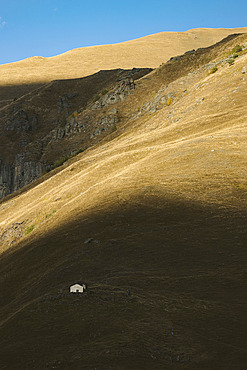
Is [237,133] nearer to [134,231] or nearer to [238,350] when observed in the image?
[134,231]

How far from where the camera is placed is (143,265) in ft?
36.4

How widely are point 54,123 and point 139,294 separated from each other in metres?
68.0

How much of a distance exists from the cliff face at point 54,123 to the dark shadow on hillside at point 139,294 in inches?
1594

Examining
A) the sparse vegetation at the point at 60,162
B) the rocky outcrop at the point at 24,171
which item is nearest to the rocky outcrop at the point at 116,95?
the sparse vegetation at the point at 60,162

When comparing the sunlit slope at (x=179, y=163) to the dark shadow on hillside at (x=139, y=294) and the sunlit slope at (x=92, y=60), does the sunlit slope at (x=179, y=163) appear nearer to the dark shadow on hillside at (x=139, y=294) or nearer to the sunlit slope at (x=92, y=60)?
the dark shadow on hillside at (x=139, y=294)

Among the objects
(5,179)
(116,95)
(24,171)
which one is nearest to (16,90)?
(5,179)

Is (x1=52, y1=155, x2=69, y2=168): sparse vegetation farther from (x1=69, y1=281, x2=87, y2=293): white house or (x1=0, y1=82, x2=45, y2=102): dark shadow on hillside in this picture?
(x1=0, y1=82, x2=45, y2=102): dark shadow on hillside

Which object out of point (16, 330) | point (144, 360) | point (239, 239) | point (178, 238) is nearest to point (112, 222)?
point (178, 238)

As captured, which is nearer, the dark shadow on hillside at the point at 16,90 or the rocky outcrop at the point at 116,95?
the rocky outcrop at the point at 116,95

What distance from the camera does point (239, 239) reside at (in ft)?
39.9

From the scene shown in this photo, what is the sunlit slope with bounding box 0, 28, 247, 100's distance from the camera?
12644 cm

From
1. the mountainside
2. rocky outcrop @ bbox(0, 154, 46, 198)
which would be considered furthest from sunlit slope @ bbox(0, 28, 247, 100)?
the mountainside

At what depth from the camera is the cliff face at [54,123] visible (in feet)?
193

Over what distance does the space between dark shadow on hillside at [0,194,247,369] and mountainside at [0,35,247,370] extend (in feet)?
0.10
